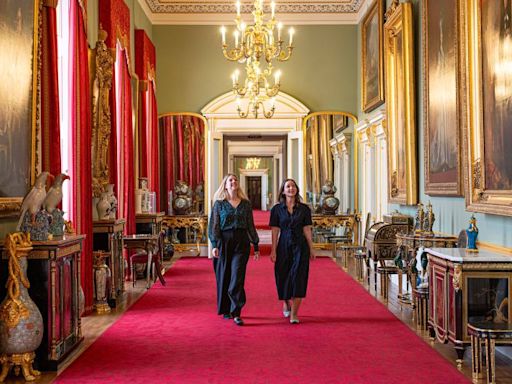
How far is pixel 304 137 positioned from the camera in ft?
47.4

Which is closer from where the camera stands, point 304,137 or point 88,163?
point 88,163

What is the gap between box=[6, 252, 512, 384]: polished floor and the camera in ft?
16.7

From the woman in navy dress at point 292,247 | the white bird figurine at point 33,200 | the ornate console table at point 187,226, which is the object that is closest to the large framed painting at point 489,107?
the woman in navy dress at point 292,247

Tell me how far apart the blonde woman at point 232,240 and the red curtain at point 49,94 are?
5.85 feet

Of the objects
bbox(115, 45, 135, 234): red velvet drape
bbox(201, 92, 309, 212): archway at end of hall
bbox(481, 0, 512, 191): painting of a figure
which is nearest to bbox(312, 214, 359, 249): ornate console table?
bbox(201, 92, 309, 212): archway at end of hall

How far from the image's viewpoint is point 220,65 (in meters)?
14.5

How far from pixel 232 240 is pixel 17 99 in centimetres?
275

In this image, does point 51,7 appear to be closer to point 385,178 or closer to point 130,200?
point 130,200

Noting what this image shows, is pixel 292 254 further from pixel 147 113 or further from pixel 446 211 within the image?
pixel 147 113

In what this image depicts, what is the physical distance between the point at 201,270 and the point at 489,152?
23.1 feet

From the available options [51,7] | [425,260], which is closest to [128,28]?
[51,7]

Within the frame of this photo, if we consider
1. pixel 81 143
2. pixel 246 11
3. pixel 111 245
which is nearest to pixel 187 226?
pixel 246 11

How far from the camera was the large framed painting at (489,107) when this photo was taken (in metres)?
5.68

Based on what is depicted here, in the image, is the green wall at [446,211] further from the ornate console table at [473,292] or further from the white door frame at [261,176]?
the white door frame at [261,176]
